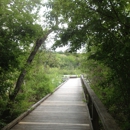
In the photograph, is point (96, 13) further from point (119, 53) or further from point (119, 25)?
point (119, 53)

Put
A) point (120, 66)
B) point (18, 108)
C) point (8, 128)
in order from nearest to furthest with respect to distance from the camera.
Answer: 1. point (120, 66)
2. point (8, 128)
3. point (18, 108)

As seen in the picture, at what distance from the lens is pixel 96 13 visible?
2.27 metres

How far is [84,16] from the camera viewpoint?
2324mm

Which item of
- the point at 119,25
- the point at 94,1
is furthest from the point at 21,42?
the point at 119,25

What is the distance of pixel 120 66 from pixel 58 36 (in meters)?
1.21

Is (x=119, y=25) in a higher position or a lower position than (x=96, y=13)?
lower

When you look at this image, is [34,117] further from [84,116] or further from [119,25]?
[119,25]

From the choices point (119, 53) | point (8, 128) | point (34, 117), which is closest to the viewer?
point (119, 53)

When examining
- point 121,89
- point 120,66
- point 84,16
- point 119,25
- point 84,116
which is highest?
point 84,16

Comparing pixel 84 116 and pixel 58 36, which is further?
pixel 84 116

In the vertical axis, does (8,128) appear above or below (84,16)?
below

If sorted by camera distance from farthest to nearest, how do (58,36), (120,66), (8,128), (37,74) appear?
(37,74), (8,128), (58,36), (120,66)

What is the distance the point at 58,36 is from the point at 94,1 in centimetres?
92

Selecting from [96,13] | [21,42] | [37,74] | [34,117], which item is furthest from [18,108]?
[96,13]
